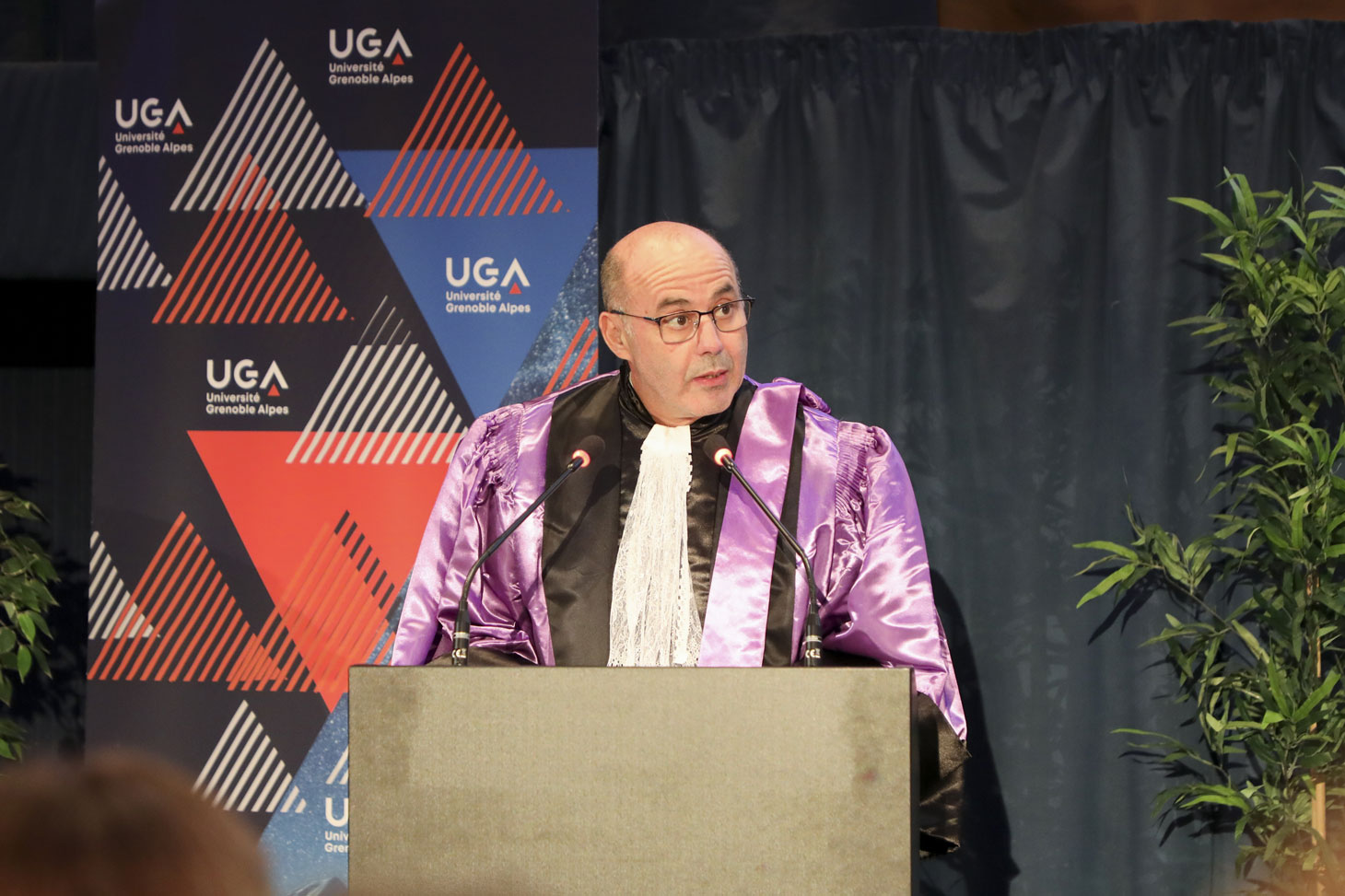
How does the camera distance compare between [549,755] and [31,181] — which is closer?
[549,755]

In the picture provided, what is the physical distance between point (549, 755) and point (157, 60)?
278 cm

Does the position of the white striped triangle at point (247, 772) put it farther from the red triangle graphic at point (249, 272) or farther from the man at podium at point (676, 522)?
the man at podium at point (676, 522)

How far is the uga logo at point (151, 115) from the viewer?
3518mm

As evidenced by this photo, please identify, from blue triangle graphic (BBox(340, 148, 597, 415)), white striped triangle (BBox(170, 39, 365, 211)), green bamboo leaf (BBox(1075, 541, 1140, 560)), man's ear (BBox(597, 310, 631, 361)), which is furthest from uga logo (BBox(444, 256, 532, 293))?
green bamboo leaf (BBox(1075, 541, 1140, 560))

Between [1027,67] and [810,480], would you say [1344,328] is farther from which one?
[810,480]

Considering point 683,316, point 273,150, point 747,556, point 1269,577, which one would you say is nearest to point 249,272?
point 273,150

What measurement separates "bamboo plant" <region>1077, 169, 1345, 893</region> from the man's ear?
1419 mm

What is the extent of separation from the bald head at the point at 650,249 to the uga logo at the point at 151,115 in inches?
67.8

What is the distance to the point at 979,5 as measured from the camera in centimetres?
360

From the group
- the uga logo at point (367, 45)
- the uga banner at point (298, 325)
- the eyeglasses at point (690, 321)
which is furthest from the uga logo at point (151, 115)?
the eyeglasses at point (690, 321)

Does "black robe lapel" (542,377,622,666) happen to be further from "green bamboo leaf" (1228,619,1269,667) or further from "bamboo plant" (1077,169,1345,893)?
"green bamboo leaf" (1228,619,1269,667)

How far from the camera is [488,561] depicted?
230 centimetres

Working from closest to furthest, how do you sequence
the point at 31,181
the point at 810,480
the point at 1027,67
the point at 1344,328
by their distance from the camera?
the point at 810,480 < the point at 1344,328 < the point at 1027,67 < the point at 31,181

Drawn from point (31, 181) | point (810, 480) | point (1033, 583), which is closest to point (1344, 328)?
point (1033, 583)
